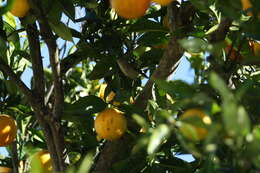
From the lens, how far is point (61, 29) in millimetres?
1514

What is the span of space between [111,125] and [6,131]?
0.35 metres

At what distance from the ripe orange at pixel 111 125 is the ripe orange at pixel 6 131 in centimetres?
28

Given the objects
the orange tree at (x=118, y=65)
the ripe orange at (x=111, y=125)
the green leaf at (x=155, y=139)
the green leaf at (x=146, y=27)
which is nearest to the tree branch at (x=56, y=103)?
the orange tree at (x=118, y=65)

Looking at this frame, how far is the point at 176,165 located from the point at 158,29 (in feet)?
1.29

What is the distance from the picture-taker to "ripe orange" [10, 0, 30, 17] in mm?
1361

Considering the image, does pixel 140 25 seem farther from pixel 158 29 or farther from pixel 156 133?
pixel 156 133

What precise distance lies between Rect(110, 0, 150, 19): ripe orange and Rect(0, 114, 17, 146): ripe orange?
0.48 meters

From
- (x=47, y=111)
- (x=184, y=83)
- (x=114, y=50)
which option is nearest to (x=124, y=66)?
(x=114, y=50)

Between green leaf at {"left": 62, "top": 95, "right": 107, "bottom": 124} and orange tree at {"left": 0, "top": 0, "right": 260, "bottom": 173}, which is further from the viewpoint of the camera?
green leaf at {"left": 62, "top": 95, "right": 107, "bottom": 124}

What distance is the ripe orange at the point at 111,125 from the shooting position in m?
1.46

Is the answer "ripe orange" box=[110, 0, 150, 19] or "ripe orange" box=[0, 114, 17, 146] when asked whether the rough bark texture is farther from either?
"ripe orange" box=[0, 114, 17, 146]

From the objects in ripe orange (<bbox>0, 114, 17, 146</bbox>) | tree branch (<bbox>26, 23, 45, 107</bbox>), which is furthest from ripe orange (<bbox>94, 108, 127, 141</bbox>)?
ripe orange (<bbox>0, 114, 17, 146</bbox>)

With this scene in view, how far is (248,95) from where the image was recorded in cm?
100

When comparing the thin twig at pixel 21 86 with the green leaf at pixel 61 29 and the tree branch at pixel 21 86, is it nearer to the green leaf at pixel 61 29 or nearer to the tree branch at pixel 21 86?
the tree branch at pixel 21 86
